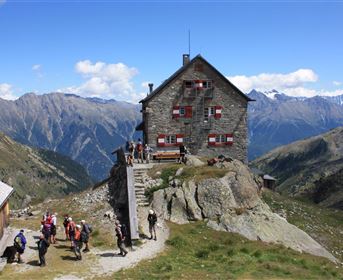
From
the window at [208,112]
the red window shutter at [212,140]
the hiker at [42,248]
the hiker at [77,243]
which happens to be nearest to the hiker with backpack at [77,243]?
the hiker at [77,243]

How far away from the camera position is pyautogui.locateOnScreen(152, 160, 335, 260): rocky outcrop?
38156 mm

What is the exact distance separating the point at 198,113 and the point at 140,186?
21.3 meters

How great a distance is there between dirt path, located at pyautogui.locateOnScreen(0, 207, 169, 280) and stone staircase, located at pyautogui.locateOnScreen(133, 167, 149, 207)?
4.99 m

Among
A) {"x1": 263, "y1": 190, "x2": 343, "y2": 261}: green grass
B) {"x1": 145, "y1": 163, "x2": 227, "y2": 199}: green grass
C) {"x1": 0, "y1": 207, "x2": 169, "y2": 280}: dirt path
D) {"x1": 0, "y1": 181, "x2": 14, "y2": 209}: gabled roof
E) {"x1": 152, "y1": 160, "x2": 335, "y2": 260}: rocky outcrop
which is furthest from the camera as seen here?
{"x1": 263, "y1": 190, "x2": 343, "y2": 261}: green grass

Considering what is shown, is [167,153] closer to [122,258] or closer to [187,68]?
[187,68]

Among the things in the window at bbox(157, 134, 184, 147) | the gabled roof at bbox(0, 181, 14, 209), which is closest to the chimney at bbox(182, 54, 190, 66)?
the window at bbox(157, 134, 184, 147)

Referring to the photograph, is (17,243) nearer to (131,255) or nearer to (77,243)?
(77,243)

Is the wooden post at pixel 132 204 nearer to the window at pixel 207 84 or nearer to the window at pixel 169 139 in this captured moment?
the window at pixel 169 139

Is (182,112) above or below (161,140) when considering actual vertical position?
above

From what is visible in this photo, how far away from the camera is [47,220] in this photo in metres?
33.3

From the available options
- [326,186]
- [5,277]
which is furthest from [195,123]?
[326,186]

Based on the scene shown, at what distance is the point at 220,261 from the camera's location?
29.5 m

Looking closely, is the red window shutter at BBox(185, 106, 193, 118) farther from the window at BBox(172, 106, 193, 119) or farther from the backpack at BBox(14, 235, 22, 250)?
the backpack at BBox(14, 235, 22, 250)

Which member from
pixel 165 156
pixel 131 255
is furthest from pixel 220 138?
pixel 131 255
